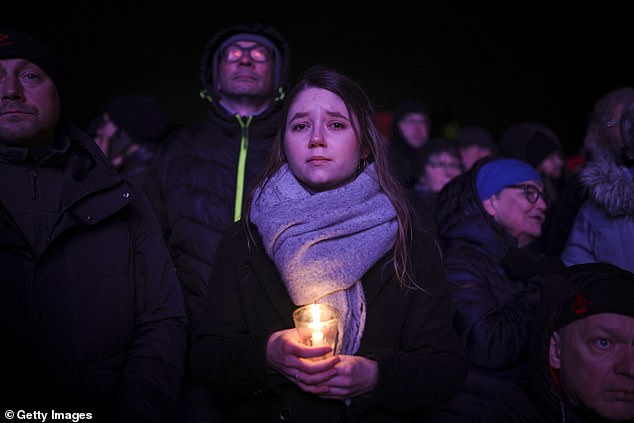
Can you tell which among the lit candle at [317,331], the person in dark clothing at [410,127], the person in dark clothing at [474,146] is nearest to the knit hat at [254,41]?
the lit candle at [317,331]

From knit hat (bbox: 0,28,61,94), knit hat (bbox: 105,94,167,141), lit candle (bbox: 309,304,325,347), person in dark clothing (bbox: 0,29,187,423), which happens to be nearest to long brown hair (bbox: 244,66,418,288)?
lit candle (bbox: 309,304,325,347)

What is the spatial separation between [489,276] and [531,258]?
245 millimetres

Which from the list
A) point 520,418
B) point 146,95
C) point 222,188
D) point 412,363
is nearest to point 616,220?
point 520,418

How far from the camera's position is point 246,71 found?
11.4ft

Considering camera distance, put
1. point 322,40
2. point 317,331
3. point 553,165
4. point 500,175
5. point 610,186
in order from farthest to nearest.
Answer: point 553,165
point 322,40
point 500,175
point 610,186
point 317,331

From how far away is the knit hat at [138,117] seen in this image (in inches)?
182

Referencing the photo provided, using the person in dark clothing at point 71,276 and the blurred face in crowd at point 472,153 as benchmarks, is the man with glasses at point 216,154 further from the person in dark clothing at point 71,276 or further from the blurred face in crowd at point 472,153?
the blurred face in crowd at point 472,153

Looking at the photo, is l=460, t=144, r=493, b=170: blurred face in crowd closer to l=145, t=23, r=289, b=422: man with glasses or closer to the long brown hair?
l=145, t=23, r=289, b=422: man with glasses

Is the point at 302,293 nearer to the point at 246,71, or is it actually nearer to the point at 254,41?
the point at 246,71

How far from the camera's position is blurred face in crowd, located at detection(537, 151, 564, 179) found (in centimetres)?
532

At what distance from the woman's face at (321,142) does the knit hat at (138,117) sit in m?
2.86

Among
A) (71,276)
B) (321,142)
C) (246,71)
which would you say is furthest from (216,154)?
(321,142)

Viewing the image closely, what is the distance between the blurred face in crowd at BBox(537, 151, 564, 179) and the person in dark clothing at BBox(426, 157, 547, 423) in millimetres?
2314

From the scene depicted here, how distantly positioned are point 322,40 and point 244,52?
2.89 feet
